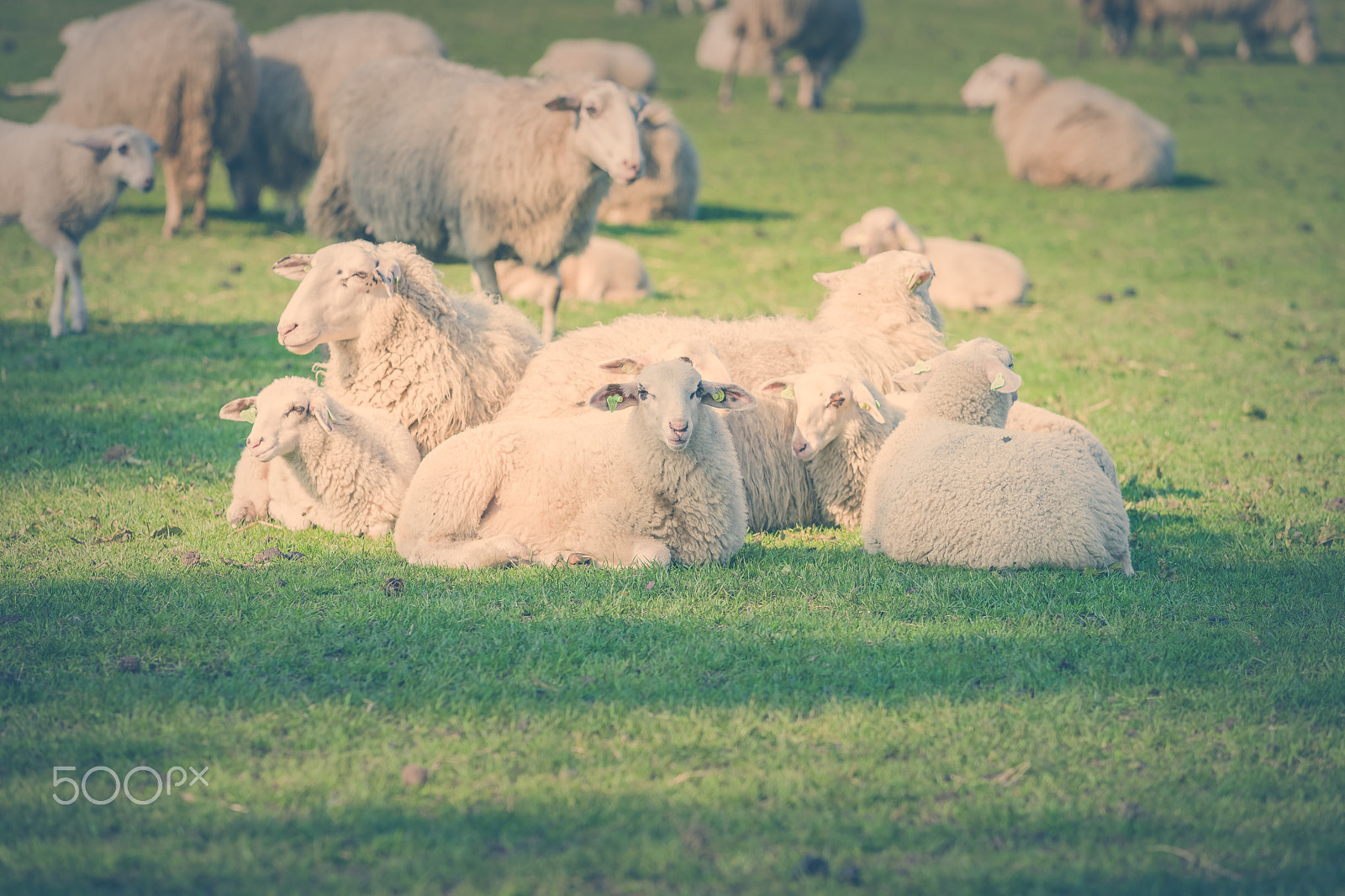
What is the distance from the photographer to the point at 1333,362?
33.0 ft

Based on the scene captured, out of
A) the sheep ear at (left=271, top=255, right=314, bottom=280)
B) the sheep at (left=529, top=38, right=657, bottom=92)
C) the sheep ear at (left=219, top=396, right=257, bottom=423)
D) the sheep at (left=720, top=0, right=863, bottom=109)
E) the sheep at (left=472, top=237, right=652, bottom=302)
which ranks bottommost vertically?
the sheep at (left=472, top=237, right=652, bottom=302)

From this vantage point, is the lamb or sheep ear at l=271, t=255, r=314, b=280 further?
sheep ear at l=271, t=255, r=314, b=280

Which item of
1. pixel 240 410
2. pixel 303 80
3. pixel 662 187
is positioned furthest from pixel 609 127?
pixel 303 80

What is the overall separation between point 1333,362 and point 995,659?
771 cm

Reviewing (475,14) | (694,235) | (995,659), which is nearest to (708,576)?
(995,659)

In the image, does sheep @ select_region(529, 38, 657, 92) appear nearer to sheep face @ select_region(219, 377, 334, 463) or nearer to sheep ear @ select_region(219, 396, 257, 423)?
sheep ear @ select_region(219, 396, 257, 423)

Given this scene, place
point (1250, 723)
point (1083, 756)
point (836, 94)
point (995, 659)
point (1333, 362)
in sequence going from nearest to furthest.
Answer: point (1083, 756) < point (1250, 723) < point (995, 659) < point (1333, 362) < point (836, 94)

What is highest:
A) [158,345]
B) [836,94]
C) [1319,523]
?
[836,94]

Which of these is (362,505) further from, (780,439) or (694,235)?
(694,235)

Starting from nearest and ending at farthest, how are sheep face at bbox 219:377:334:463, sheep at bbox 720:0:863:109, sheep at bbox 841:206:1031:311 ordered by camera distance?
1. sheep face at bbox 219:377:334:463
2. sheep at bbox 841:206:1031:311
3. sheep at bbox 720:0:863:109

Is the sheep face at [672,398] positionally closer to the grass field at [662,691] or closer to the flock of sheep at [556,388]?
the flock of sheep at [556,388]

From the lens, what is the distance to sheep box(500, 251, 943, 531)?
6062mm

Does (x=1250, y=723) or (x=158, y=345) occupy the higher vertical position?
(x=1250, y=723)

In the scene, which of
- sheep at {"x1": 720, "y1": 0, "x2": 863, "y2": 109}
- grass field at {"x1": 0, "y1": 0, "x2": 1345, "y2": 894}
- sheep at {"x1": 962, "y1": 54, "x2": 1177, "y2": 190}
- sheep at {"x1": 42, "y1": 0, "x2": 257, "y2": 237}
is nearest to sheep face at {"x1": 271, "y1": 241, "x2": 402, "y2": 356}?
grass field at {"x1": 0, "y1": 0, "x2": 1345, "y2": 894}
